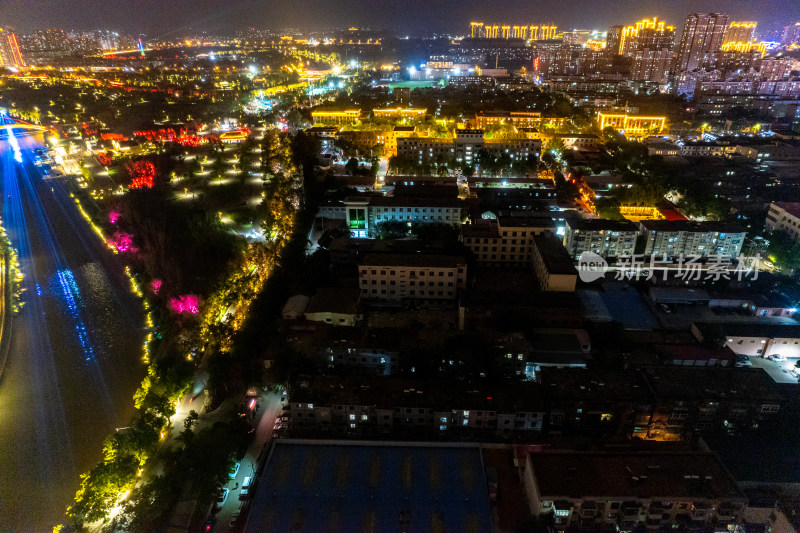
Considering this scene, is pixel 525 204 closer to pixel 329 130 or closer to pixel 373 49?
pixel 329 130

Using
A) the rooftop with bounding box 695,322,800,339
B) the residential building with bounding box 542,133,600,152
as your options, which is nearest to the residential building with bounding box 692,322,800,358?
the rooftop with bounding box 695,322,800,339

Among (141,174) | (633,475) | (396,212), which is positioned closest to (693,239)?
(396,212)

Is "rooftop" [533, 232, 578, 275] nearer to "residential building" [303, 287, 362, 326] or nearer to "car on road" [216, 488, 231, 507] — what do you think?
"residential building" [303, 287, 362, 326]

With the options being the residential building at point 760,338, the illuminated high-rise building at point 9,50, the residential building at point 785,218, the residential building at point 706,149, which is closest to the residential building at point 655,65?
the residential building at point 706,149

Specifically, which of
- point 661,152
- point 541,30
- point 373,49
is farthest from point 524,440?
point 541,30

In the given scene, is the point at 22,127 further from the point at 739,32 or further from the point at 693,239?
the point at 739,32
